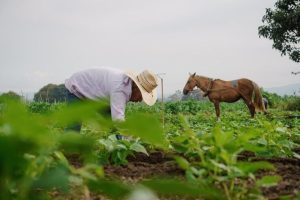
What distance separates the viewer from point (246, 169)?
1.36 meters

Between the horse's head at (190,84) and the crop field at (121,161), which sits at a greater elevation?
the crop field at (121,161)

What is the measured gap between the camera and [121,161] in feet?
8.70

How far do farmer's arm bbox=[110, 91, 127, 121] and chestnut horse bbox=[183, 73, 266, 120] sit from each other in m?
10.5

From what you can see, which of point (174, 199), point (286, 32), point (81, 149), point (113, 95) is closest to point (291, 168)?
point (174, 199)

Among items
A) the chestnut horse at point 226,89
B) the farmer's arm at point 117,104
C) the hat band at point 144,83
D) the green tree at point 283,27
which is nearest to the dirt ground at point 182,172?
the farmer's arm at point 117,104

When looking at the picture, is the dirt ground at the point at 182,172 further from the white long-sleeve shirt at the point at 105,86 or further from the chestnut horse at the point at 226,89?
the chestnut horse at the point at 226,89

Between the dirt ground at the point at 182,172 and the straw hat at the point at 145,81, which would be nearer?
the dirt ground at the point at 182,172

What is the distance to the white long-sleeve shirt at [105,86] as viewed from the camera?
168 inches

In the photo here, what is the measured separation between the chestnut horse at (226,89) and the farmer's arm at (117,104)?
1048 cm

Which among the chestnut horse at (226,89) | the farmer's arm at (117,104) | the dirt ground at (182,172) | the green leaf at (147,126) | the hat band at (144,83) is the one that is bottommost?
the chestnut horse at (226,89)

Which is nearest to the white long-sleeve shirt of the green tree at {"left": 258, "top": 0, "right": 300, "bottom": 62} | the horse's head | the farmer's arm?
the farmer's arm

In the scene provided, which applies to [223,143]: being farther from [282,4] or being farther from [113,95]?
[282,4]

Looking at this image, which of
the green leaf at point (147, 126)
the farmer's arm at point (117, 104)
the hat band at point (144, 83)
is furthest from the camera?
the hat band at point (144, 83)

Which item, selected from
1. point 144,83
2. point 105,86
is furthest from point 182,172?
point 105,86
